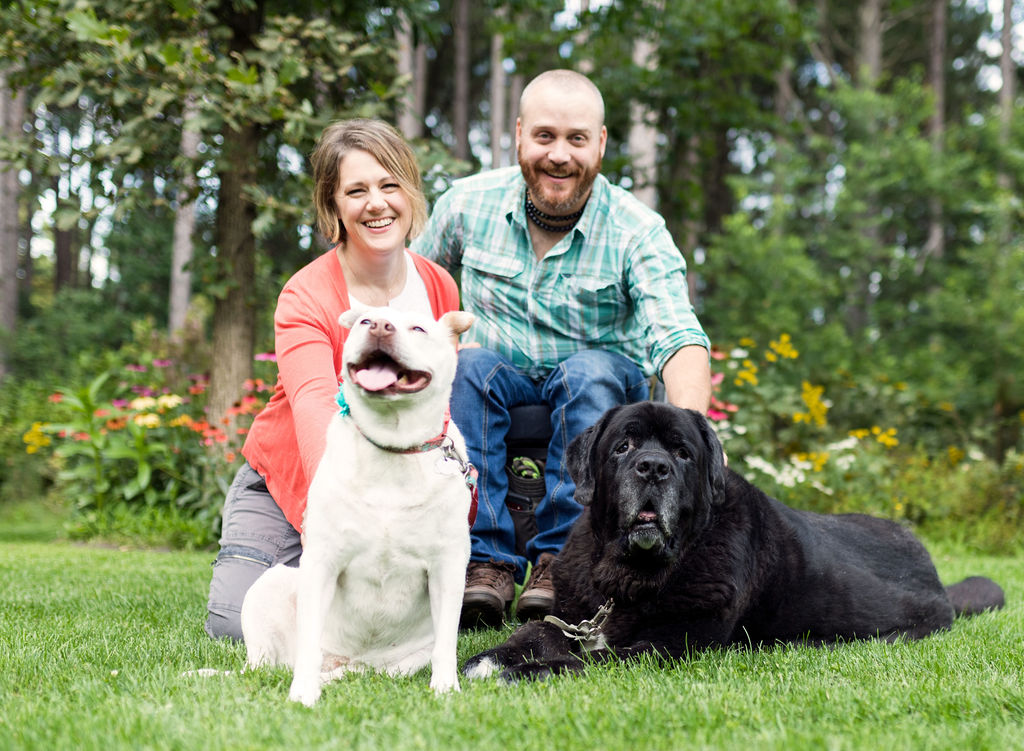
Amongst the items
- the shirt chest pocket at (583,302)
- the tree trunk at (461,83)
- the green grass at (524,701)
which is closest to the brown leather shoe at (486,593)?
the green grass at (524,701)

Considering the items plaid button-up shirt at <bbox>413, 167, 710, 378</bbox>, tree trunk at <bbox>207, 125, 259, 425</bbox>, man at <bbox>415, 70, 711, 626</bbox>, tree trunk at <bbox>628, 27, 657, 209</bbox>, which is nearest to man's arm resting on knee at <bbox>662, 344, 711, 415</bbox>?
man at <bbox>415, 70, 711, 626</bbox>

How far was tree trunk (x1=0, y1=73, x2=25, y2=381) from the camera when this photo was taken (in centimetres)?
1093

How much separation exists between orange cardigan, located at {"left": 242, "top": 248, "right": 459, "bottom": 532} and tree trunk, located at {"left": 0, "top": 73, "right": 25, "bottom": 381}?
937 cm

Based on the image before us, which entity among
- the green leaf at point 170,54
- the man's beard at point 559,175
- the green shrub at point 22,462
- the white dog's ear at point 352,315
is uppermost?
the green leaf at point 170,54

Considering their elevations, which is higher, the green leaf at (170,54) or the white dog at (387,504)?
the green leaf at (170,54)

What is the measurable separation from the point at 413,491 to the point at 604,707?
75 cm

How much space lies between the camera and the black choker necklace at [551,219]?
4.01 meters

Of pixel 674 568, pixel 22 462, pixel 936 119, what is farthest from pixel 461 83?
pixel 674 568

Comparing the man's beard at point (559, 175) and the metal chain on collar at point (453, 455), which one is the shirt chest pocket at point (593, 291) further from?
the metal chain on collar at point (453, 455)

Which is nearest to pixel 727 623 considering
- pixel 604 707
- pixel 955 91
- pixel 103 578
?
pixel 604 707

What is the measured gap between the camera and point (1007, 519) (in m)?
6.95

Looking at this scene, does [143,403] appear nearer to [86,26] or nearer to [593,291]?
[86,26]

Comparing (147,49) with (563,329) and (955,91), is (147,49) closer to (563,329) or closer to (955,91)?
(563,329)

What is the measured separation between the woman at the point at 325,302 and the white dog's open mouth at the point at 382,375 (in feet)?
1.82
